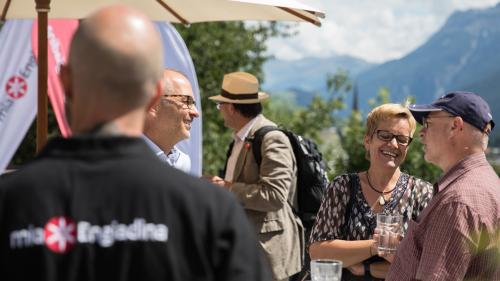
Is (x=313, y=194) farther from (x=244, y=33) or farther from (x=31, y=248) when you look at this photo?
(x=244, y=33)

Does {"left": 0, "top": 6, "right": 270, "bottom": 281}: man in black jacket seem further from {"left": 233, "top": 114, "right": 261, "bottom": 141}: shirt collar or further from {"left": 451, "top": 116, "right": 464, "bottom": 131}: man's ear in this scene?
{"left": 233, "top": 114, "right": 261, "bottom": 141}: shirt collar

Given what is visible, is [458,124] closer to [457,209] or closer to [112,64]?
[457,209]

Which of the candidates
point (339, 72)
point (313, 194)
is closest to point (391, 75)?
point (339, 72)

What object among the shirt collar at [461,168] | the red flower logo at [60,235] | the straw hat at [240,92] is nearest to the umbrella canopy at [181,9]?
the straw hat at [240,92]

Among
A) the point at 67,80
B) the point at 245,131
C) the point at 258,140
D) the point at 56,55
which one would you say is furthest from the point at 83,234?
the point at 56,55

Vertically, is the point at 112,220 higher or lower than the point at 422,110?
higher

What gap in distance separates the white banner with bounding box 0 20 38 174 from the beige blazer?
8.19 feet

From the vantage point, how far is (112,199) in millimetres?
1681

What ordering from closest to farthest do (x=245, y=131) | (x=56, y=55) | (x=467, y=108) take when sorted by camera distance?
1. (x=467, y=108)
2. (x=245, y=131)
3. (x=56, y=55)

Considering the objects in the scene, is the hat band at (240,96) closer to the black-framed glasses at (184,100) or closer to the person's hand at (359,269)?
the black-framed glasses at (184,100)

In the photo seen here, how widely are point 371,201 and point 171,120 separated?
105cm

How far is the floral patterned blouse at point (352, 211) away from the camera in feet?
14.1

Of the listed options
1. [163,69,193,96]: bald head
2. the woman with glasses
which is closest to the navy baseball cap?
the woman with glasses

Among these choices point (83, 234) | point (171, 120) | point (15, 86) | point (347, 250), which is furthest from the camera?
point (15, 86)
